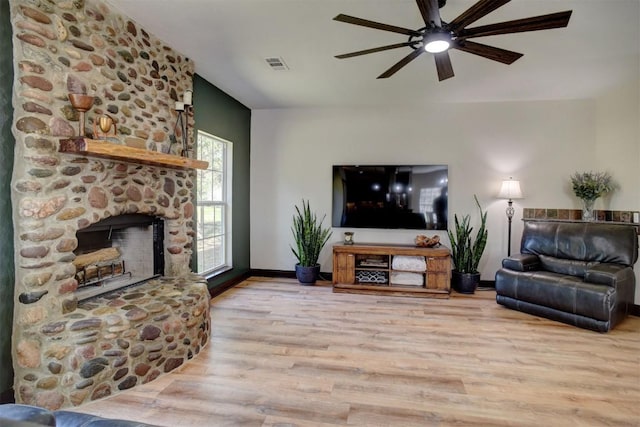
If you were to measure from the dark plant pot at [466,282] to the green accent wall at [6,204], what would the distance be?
4774 millimetres

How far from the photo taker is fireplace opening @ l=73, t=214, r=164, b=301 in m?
2.60

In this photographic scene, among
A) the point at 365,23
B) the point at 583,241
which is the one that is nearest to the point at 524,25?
the point at 365,23

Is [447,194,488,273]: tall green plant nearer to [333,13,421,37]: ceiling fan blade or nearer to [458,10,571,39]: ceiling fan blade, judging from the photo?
[458,10,571,39]: ceiling fan blade

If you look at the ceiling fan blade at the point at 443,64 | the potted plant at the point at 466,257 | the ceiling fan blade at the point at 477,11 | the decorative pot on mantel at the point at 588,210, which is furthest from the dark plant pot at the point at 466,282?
the ceiling fan blade at the point at 477,11

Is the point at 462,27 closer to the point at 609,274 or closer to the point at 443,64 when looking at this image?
the point at 443,64

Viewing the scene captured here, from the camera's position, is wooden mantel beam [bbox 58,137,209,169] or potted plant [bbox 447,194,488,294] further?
potted plant [bbox 447,194,488,294]

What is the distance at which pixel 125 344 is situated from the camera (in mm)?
2258

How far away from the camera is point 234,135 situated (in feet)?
16.3

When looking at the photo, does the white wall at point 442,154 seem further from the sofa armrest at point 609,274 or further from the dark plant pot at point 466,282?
the sofa armrest at point 609,274

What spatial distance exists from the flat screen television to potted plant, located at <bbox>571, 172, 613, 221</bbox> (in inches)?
67.0

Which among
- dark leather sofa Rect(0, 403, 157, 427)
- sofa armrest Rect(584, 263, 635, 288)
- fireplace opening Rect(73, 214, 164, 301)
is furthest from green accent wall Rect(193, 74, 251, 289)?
sofa armrest Rect(584, 263, 635, 288)

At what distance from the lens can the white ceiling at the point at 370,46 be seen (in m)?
2.53

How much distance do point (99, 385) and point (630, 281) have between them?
509 cm

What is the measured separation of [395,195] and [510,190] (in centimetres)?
161
